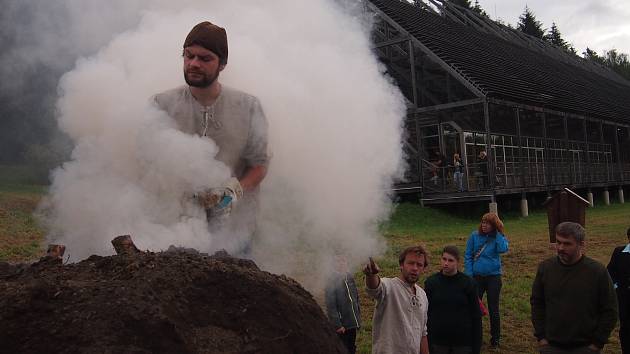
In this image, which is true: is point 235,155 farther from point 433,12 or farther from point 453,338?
point 433,12

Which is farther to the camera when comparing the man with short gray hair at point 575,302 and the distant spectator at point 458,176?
the distant spectator at point 458,176

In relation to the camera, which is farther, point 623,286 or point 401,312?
point 623,286

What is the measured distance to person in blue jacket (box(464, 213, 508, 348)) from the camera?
286 inches

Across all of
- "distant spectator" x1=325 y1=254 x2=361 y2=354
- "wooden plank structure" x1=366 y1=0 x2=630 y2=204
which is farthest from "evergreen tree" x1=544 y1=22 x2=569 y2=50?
"distant spectator" x1=325 y1=254 x2=361 y2=354

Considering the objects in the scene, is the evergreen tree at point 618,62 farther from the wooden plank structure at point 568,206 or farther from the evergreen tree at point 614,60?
the wooden plank structure at point 568,206

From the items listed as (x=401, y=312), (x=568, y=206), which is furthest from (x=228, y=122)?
(x=568, y=206)

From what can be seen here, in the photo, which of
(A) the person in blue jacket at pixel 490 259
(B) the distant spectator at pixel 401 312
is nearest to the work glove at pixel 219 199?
(B) the distant spectator at pixel 401 312

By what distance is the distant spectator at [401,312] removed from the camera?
15.1 ft

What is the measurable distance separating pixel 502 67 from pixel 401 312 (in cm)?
2378

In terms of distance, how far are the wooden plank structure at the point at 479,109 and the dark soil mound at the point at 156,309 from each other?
1478 centimetres

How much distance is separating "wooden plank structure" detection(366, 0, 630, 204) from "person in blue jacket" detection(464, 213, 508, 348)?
1076 centimetres

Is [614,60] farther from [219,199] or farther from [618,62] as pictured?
[219,199]

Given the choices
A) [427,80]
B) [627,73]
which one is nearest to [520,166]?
[427,80]

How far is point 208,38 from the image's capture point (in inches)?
149
